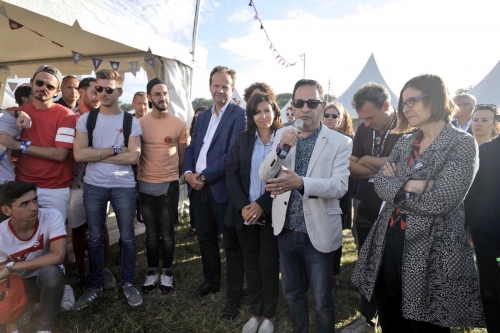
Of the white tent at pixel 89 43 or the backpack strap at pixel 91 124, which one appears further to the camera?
the white tent at pixel 89 43

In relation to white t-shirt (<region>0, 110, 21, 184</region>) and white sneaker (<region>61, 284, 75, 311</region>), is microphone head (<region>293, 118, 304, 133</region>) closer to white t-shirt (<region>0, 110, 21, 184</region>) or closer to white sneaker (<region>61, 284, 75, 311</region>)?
white t-shirt (<region>0, 110, 21, 184</region>)

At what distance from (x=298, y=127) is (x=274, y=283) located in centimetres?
133

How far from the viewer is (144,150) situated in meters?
3.40

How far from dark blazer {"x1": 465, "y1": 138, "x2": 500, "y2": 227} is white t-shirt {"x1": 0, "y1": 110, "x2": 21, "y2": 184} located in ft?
12.4

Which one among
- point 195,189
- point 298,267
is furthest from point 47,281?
point 298,267

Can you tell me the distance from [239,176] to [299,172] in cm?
65

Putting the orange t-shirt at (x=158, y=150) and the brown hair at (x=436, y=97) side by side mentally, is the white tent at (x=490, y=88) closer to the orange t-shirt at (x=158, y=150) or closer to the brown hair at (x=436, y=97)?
the brown hair at (x=436, y=97)

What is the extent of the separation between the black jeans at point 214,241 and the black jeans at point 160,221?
37cm

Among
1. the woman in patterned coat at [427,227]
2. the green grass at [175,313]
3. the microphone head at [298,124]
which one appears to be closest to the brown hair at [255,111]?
the microphone head at [298,124]

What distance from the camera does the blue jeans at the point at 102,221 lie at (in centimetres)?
309

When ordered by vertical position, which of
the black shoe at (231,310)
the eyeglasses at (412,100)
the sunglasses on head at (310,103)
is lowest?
the black shoe at (231,310)

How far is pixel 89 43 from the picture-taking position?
604cm

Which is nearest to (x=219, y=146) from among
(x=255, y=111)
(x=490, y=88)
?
(x=255, y=111)

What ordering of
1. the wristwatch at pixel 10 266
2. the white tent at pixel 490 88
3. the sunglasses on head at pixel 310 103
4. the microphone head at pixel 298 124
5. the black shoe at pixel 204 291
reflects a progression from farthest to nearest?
the white tent at pixel 490 88, the black shoe at pixel 204 291, the wristwatch at pixel 10 266, the sunglasses on head at pixel 310 103, the microphone head at pixel 298 124
